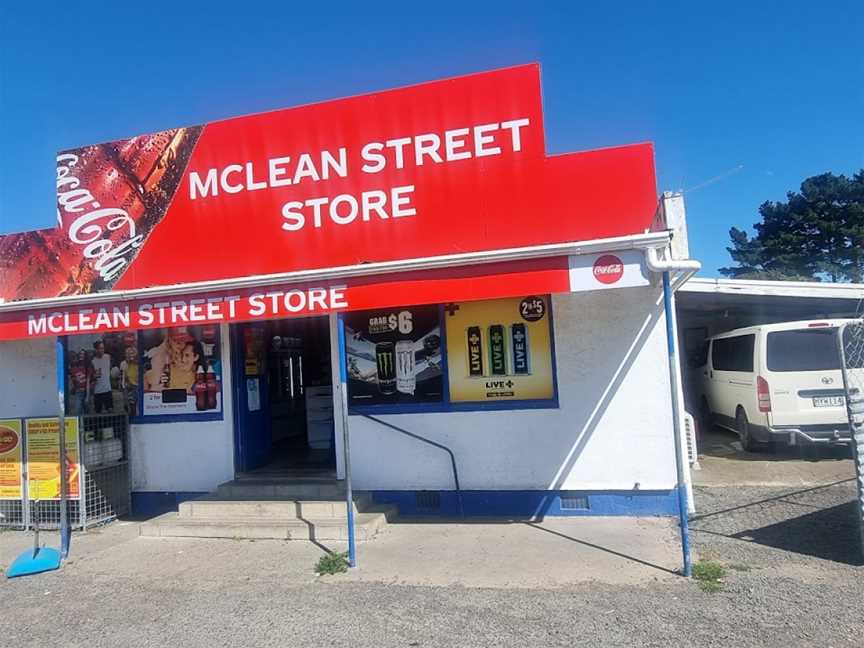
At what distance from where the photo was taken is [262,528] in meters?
6.91

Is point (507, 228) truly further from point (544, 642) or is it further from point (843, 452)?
point (843, 452)

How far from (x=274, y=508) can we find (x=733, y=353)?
329 inches

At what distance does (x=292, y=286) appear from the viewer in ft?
20.0

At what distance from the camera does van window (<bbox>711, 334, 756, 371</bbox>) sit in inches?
405

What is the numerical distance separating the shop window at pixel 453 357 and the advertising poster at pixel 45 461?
12.0 feet

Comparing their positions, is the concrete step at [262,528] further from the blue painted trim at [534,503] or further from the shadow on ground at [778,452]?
the shadow on ground at [778,452]

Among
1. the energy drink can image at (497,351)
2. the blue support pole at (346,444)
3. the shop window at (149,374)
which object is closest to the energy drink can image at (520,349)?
the energy drink can image at (497,351)

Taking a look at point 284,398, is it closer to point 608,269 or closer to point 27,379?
point 27,379

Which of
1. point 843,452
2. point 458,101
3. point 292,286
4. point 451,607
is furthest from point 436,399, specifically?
point 843,452

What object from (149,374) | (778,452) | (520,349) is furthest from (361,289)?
(778,452)

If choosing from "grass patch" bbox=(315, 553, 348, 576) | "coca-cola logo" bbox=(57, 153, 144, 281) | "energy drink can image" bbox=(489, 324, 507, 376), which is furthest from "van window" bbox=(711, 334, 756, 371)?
"coca-cola logo" bbox=(57, 153, 144, 281)

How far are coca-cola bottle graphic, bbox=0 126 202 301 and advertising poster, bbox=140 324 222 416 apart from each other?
1.07 metres

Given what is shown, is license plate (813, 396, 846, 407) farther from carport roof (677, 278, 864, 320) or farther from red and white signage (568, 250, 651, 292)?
red and white signage (568, 250, 651, 292)

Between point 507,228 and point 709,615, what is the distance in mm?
4081
